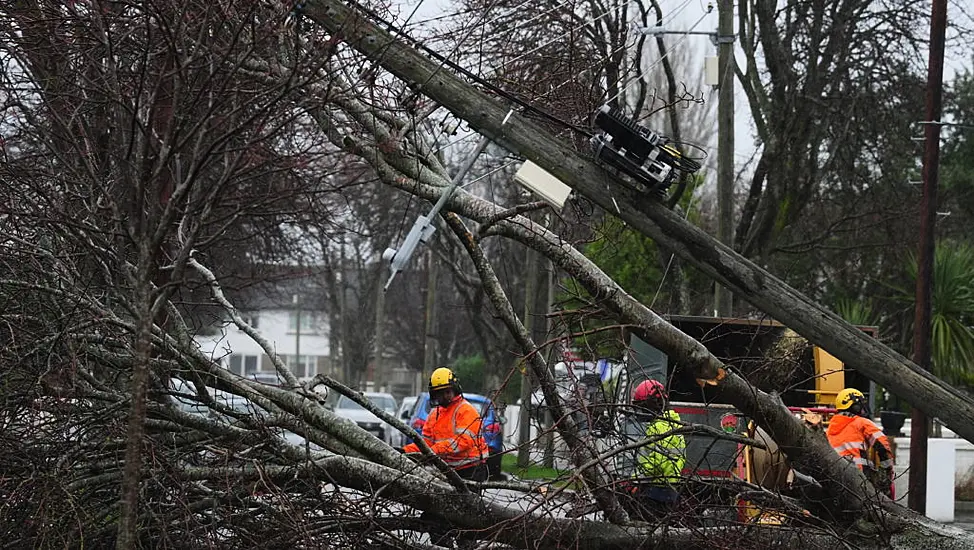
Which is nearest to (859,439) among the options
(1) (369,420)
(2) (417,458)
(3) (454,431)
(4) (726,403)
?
(4) (726,403)

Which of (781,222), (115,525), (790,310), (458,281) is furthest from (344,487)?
(458,281)

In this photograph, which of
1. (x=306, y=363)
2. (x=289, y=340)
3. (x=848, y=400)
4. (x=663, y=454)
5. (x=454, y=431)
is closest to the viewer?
(x=663, y=454)

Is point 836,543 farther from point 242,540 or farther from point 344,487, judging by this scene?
point 242,540

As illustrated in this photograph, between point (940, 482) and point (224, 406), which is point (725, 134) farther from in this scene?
point (224, 406)

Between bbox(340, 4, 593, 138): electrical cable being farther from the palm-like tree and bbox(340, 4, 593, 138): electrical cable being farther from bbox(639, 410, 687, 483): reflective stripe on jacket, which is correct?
the palm-like tree

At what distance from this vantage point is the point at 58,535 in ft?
21.9

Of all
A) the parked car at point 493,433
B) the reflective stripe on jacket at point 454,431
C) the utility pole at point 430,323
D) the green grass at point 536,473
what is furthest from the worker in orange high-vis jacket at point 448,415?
the utility pole at point 430,323

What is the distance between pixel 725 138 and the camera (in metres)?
15.6

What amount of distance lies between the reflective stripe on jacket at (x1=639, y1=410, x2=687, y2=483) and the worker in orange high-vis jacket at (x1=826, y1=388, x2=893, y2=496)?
222cm

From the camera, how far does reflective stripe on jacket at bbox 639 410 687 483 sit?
718 cm

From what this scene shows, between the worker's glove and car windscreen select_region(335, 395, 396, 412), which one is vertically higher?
the worker's glove

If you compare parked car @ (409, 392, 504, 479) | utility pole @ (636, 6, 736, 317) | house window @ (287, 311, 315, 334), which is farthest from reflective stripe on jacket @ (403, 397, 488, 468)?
house window @ (287, 311, 315, 334)

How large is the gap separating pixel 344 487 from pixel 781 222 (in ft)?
43.7

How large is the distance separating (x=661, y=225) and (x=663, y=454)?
1.37 metres
